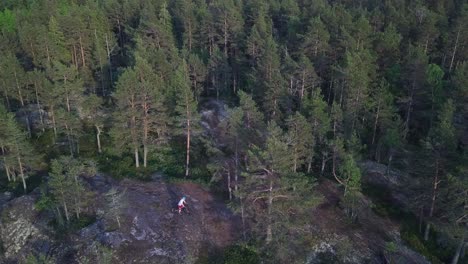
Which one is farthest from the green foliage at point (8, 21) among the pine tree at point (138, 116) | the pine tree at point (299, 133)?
the pine tree at point (299, 133)

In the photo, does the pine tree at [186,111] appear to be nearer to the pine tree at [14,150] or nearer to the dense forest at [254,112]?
the dense forest at [254,112]

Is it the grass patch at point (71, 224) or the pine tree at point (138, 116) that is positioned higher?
the pine tree at point (138, 116)

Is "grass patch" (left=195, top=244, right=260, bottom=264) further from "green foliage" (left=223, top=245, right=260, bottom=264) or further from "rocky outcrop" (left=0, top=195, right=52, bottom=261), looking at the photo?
"rocky outcrop" (left=0, top=195, right=52, bottom=261)

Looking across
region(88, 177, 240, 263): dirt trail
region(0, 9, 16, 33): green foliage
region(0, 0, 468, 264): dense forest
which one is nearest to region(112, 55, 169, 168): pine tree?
region(0, 0, 468, 264): dense forest

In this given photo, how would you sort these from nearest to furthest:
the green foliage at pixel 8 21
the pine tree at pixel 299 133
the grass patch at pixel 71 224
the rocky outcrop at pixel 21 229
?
the rocky outcrop at pixel 21 229, the grass patch at pixel 71 224, the pine tree at pixel 299 133, the green foliage at pixel 8 21

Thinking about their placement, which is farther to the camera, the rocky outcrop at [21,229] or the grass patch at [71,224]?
the grass patch at [71,224]

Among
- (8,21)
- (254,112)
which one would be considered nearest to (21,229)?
(254,112)

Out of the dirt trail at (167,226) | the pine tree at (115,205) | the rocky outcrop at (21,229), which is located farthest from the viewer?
the rocky outcrop at (21,229)

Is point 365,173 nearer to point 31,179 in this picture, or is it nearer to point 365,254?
point 365,254
